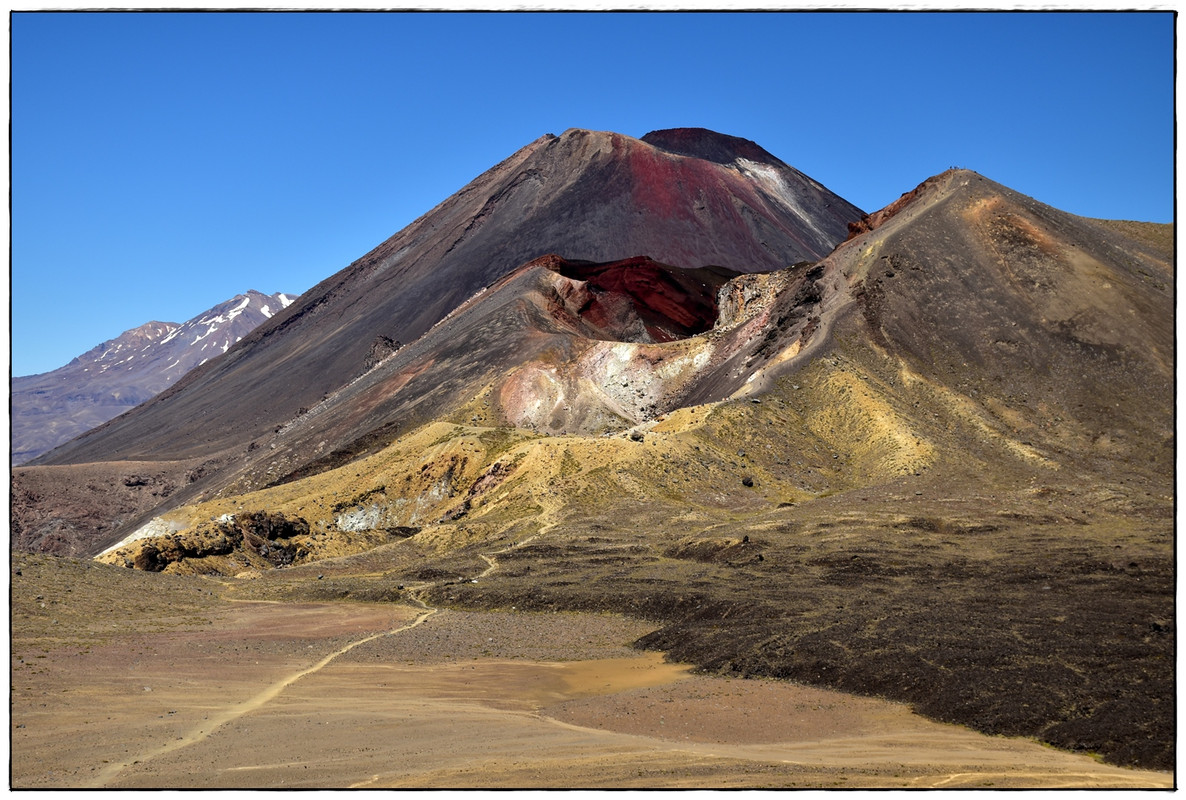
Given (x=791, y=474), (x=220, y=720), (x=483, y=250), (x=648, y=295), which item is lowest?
(x=220, y=720)

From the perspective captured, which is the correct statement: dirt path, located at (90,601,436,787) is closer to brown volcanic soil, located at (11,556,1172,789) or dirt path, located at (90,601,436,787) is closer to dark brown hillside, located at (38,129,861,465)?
brown volcanic soil, located at (11,556,1172,789)

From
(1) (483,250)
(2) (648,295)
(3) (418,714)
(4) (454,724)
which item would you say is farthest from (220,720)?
(1) (483,250)

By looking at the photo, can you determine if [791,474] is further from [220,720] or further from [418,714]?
[220,720]

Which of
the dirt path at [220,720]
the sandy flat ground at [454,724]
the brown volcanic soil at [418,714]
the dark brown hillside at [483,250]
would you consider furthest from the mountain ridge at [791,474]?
the dirt path at [220,720]

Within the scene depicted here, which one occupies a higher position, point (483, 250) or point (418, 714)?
point (483, 250)

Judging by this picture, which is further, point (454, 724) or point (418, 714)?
point (418, 714)

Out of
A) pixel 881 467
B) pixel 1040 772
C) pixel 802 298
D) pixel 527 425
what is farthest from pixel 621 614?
pixel 802 298

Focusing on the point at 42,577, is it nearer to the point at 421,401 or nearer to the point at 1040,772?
the point at 1040,772

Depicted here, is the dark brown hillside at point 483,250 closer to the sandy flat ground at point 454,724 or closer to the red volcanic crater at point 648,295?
the red volcanic crater at point 648,295

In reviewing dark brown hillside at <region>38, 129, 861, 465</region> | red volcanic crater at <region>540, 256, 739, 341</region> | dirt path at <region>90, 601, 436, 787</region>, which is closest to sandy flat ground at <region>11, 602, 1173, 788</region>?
dirt path at <region>90, 601, 436, 787</region>
